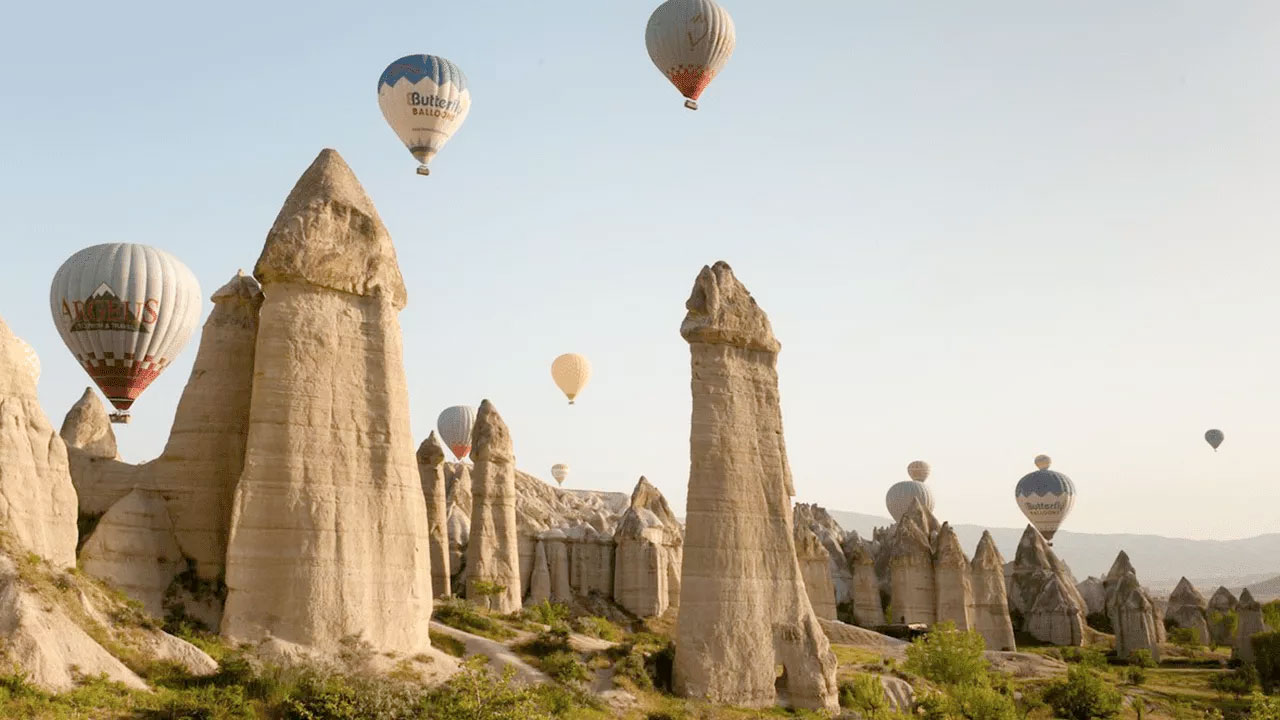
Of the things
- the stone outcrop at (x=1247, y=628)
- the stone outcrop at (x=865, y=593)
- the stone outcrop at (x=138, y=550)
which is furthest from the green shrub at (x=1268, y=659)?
the stone outcrop at (x=138, y=550)

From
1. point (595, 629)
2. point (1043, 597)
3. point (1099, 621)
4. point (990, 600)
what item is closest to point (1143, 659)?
point (990, 600)

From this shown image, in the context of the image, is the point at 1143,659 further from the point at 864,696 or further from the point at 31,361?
the point at 31,361

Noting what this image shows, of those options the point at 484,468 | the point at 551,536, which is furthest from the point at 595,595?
the point at 484,468

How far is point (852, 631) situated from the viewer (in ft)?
193

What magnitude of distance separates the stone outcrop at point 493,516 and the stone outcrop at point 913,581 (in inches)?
1151

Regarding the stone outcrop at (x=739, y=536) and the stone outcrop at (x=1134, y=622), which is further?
the stone outcrop at (x=1134, y=622)

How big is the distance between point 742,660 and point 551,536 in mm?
25585

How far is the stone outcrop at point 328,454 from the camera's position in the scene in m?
25.1

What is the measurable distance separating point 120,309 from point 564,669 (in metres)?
19.8

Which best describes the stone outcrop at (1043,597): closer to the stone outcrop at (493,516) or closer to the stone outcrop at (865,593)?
the stone outcrop at (865,593)

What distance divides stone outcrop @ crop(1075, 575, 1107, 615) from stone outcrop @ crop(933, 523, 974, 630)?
22.6 metres

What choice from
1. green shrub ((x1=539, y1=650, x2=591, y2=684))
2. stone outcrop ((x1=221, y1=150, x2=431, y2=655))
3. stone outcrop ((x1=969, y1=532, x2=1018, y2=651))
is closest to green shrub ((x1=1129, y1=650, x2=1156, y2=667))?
stone outcrop ((x1=969, y1=532, x2=1018, y2=651))

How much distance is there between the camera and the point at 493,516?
45938 mm

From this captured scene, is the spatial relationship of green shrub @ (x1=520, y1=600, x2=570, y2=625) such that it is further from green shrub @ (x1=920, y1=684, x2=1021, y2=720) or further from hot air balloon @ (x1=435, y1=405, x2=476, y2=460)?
hot air balloon @ (x1=435, y1=405, x2=476, y2=460)
